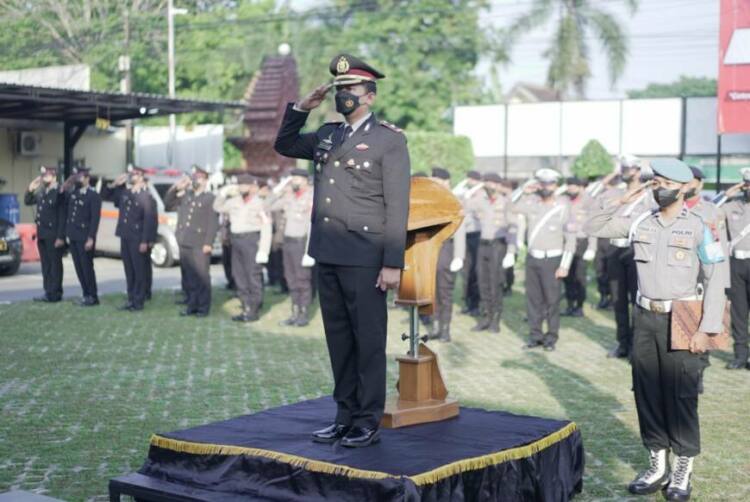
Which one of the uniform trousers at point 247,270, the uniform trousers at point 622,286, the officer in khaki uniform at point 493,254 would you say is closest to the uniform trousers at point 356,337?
the uniform trousers at point 622,286

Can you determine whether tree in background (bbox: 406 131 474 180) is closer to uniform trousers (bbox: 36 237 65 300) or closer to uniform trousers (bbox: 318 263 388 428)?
uniform trousers (bbox: 36 237 65 300)

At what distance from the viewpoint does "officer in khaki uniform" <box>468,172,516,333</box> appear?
13766 millimetres

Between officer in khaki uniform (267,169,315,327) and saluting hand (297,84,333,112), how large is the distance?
8.27 meters

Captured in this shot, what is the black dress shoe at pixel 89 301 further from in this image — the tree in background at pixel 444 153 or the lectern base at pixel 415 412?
the tree in background at pixel 444 153

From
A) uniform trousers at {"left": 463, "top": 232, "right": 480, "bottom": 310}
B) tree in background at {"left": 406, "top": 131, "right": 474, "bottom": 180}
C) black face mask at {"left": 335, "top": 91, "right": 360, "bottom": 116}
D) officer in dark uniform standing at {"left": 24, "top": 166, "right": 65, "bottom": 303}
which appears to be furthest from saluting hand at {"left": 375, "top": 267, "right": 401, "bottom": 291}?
tree in background at {"left": 406, "top": 131, "right": 474, "bottom": 180}

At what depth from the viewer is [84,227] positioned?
51.8ft

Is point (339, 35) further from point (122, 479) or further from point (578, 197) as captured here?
point (122, 479)

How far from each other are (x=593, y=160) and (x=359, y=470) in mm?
21133

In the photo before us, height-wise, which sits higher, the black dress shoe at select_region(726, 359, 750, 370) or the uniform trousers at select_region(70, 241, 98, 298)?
the uniform trousers at select_region(70, 241, 98, 298)

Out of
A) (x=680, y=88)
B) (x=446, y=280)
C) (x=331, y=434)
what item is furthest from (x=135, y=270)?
(x=680, y=88)

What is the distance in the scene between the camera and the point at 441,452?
5.46 metres

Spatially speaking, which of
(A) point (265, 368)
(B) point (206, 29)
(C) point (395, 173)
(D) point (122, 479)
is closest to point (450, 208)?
(C) point (395, 173)

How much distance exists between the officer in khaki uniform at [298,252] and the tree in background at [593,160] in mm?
11575

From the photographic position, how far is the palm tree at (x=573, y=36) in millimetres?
43562
